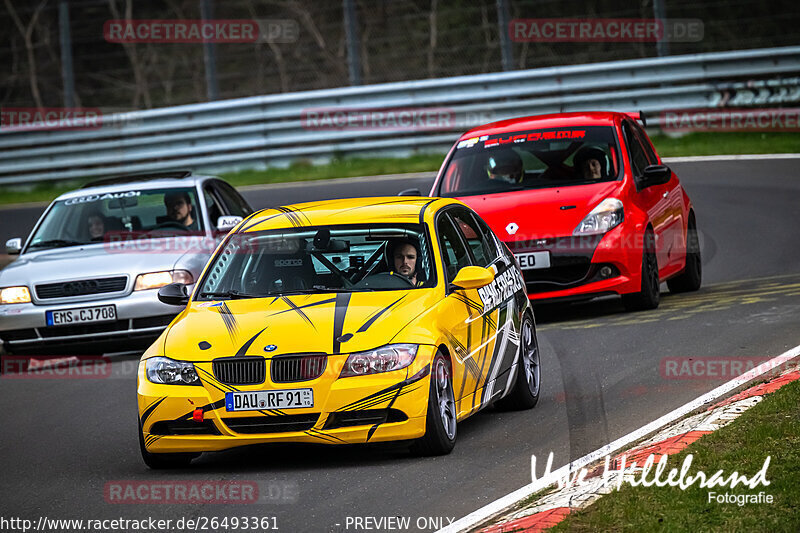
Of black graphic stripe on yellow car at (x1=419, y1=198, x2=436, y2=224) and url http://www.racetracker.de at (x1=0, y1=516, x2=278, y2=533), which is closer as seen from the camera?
url http://www.racetracker.de at (x1=0, y1=516, x2=278, y2=533)

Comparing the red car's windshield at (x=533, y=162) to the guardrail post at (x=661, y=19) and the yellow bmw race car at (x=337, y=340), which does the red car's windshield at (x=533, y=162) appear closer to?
the yellow bmw race car at (x=337, y=340)

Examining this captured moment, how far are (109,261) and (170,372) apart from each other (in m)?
5.20

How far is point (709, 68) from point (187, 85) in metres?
10.7

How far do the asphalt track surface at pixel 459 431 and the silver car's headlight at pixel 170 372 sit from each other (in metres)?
0.51

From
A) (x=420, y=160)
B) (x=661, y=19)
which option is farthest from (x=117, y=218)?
(x=661, y=19)

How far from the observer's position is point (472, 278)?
795 centimetres

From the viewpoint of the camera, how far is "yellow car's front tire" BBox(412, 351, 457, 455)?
7230 millimetres

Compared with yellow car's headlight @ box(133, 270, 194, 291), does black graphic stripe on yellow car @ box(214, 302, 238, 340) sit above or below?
above

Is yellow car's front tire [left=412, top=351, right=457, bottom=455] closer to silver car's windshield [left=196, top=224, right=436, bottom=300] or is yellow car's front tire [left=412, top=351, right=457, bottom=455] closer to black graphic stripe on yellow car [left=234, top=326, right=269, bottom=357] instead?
silver car's windshield [left=196, top=224, right=436, bottom=300]

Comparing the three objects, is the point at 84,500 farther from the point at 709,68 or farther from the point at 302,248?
the point at 709,68

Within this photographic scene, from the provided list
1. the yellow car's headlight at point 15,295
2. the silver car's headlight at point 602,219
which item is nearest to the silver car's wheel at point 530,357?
the silver car's headlight at point 602,219

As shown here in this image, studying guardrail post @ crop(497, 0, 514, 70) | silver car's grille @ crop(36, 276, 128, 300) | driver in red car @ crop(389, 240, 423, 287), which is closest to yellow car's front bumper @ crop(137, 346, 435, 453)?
driver in red car @ crop(389, 240, 423, 287)

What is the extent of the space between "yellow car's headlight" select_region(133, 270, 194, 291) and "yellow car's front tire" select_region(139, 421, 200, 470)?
4616 millimetres

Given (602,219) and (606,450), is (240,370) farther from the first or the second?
(602,219)
